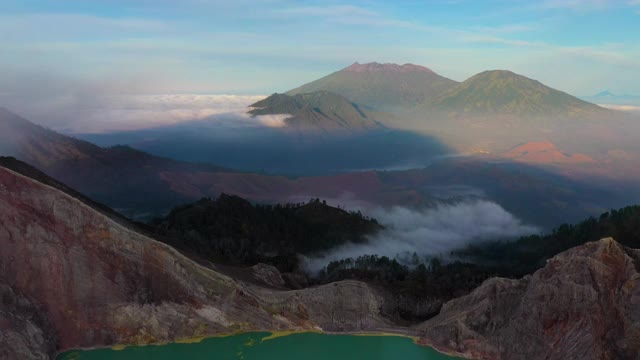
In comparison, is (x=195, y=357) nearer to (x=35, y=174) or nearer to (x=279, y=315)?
(x=279, y=315)

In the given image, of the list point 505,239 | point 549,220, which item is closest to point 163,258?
point 505,239

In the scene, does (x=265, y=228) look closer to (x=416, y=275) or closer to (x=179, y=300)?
(x=416, y=275)

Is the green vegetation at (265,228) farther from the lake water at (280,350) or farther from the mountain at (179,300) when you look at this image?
the lake water at (280,350)

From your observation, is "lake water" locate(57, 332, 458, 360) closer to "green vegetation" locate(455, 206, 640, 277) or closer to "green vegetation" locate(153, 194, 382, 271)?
"green vegetation" locate(153, 194, 382, 271)

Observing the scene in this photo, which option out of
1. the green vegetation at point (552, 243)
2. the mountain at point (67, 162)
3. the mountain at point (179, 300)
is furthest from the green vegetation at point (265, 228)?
the mountain at point (67, 162)

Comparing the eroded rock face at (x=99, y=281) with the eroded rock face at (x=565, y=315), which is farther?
the eroded rock face at (x=99, y=281)

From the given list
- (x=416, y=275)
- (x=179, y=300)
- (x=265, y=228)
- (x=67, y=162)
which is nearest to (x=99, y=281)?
(x=179, y=300)
